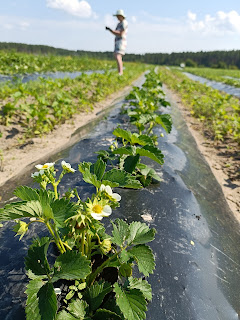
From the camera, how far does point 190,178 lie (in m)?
2.62

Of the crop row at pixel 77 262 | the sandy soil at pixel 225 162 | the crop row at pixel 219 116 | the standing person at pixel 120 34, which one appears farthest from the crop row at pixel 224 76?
the crop row at pixel 77 262

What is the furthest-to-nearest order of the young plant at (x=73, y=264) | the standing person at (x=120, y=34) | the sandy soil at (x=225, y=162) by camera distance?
the standing person at (x=120, y=34) → the sandy soil at (x=225, y=162) → the young plant at (x=73, y=264)

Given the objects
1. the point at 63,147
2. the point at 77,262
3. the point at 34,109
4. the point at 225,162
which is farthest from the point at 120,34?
the point at 77,262

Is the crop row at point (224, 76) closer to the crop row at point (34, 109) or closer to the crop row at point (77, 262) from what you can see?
the crop row at point (34, 109)

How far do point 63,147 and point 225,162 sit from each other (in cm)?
245

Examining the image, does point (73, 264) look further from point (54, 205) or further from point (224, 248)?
point (224, 248)

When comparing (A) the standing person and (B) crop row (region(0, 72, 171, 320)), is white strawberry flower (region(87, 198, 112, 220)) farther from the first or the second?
(A) the standing person

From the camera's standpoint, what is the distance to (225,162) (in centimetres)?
391

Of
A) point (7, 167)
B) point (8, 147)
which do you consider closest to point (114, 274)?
point (7, 167)

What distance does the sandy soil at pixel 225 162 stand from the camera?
295 cm

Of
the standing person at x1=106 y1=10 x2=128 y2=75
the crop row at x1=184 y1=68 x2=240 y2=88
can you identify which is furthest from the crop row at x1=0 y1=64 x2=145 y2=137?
the crop row at x1=184 y1=68 x2=240 y2=88

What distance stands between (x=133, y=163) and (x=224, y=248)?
34.2 inches

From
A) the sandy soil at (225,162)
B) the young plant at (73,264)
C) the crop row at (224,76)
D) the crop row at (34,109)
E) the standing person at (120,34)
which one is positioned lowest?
the crop row at (224,76)

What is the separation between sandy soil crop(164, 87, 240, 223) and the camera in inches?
116
